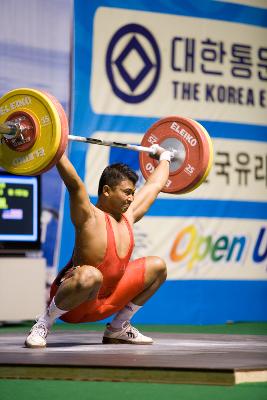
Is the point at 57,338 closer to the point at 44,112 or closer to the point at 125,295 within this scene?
the point at 125,295

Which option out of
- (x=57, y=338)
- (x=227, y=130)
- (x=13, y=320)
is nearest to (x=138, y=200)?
(x=57, y=338)

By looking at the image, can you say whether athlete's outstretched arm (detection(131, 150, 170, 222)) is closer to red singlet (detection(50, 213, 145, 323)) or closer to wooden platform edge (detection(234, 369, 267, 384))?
red singlet (detection(50, 213, 145, 323))

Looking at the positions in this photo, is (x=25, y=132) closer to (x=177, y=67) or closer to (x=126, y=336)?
(x=126, y=336)

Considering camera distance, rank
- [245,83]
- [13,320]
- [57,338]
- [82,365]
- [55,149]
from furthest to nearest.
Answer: [245,83] < [13,320] < [57,338] < [55,149] < [82,365]

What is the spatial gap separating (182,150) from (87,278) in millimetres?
1345

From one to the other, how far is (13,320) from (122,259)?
2.43 meters

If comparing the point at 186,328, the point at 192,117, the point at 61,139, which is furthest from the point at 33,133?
the point at 192,117

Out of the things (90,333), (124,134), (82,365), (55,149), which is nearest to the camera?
(82,365)

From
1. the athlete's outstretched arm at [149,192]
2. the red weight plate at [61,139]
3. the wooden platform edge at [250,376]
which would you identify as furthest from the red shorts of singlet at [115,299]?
the wooden platform edge at [250,376]

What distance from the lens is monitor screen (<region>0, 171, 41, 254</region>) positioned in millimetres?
6918

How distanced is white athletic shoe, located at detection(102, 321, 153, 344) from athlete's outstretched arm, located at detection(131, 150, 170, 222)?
574 millimetres

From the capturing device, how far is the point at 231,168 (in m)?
8.05

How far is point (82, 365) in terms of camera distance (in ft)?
12.1

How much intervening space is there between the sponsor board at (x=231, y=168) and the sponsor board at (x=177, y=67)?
21 cm
